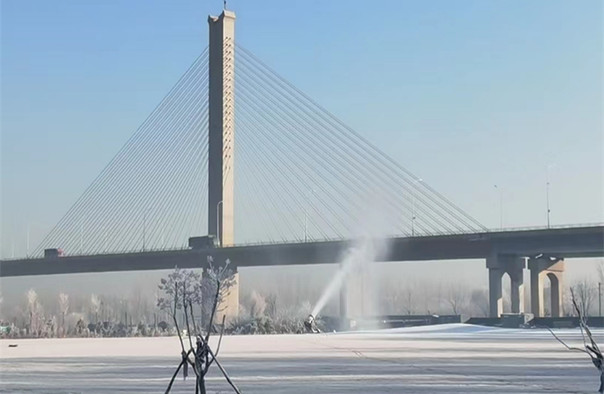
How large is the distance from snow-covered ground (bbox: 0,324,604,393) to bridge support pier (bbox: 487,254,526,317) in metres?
44.1

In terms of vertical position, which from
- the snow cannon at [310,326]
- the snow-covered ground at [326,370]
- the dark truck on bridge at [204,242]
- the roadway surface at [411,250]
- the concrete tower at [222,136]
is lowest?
the snow cannon at [310,326]

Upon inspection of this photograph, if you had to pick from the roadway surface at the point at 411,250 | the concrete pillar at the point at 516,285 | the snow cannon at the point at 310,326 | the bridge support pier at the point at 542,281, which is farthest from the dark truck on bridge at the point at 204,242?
the snow cannon at the point at 310,326

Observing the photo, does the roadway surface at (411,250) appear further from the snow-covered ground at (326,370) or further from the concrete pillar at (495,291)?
the snow-covered ground at (326,370)

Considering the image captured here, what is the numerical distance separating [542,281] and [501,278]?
549 cm

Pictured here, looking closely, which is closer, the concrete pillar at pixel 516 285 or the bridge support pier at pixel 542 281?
the concrete pillar at pixel 516 285

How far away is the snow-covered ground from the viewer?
61.4 ft

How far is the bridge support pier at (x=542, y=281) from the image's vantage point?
263ft

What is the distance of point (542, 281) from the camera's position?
81.1m

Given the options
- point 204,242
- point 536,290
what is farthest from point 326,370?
point 536,290

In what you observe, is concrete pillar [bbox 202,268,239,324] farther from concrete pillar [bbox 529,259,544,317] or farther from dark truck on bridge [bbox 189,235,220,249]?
concrete pillar [bbox 529,259,544,317]

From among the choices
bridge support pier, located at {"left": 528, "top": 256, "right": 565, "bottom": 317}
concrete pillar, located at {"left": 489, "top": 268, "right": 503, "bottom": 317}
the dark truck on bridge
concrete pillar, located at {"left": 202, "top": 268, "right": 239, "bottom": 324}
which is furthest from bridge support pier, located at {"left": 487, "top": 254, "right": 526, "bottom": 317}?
the dark truck on bridge

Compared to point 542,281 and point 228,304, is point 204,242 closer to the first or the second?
point 228,304

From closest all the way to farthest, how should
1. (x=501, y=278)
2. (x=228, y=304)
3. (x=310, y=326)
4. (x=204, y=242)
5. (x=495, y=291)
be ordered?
A: (x=310, y=326), (x=228, y=304), (x=495, y=291), (x=501, y=278), (x=204, y=242)

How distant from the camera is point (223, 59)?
270ft
